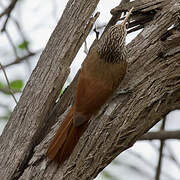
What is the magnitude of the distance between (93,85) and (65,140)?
367mm

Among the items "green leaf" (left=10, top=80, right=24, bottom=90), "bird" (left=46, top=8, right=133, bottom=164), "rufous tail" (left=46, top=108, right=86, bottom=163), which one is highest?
"green leaf" (left=10, top=80, right=24, bottom=90)

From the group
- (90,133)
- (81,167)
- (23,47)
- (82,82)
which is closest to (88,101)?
(82,82)

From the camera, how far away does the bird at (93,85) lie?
2396 millimetres

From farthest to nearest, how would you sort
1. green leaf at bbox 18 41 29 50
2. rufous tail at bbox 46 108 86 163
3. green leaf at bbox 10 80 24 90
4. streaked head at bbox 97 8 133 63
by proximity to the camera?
green leaf at bbox 18 41 29 50 → green leaf at bbox 10 80 24 90 → streaked head at bbox 97 8 133 63 → rufous tail at bbox 46 108 86 163

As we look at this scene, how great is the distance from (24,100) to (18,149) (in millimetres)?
268

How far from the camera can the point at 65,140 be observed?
7.93 ft

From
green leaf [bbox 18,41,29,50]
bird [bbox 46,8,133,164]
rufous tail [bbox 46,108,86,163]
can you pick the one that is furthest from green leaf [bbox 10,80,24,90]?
rufous tail [bbox 46,108,86,163]

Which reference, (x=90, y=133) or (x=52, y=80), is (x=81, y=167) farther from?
(x=52, y=80)

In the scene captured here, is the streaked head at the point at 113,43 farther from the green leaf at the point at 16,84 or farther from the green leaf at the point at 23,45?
the green leaf at the point at 23,45

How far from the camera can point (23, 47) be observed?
3.87m

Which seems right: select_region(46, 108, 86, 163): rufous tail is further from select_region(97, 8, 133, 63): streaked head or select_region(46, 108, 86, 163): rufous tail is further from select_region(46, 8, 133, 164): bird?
select_region(97, 8, 133, 63): streaked head

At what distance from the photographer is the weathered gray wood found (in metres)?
2.39

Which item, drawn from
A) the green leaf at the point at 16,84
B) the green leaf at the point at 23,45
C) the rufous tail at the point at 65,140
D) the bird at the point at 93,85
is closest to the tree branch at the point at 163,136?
the bird at the point at 93,85

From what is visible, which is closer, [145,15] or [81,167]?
[81,167]
